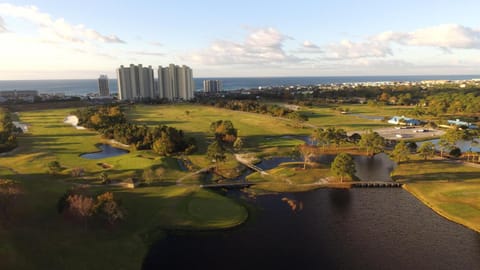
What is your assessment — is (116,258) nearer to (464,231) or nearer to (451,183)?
(464,231)

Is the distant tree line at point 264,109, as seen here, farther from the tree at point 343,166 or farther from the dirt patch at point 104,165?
the dirt patch at point 104,165

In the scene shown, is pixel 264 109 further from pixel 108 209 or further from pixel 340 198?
pixel 108 209

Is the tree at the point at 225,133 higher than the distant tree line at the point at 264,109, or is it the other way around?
the distant tree line at the point at 264,109

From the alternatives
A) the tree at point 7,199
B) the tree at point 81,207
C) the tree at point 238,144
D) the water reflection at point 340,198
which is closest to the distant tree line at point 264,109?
the tree at point 238,144

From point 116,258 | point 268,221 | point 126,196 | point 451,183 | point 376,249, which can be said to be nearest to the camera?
point 116,258

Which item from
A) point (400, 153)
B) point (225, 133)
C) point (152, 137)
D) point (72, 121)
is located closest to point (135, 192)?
point (152, 137)

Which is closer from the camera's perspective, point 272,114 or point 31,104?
point 272,114

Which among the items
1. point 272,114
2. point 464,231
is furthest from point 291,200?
point 272,114
